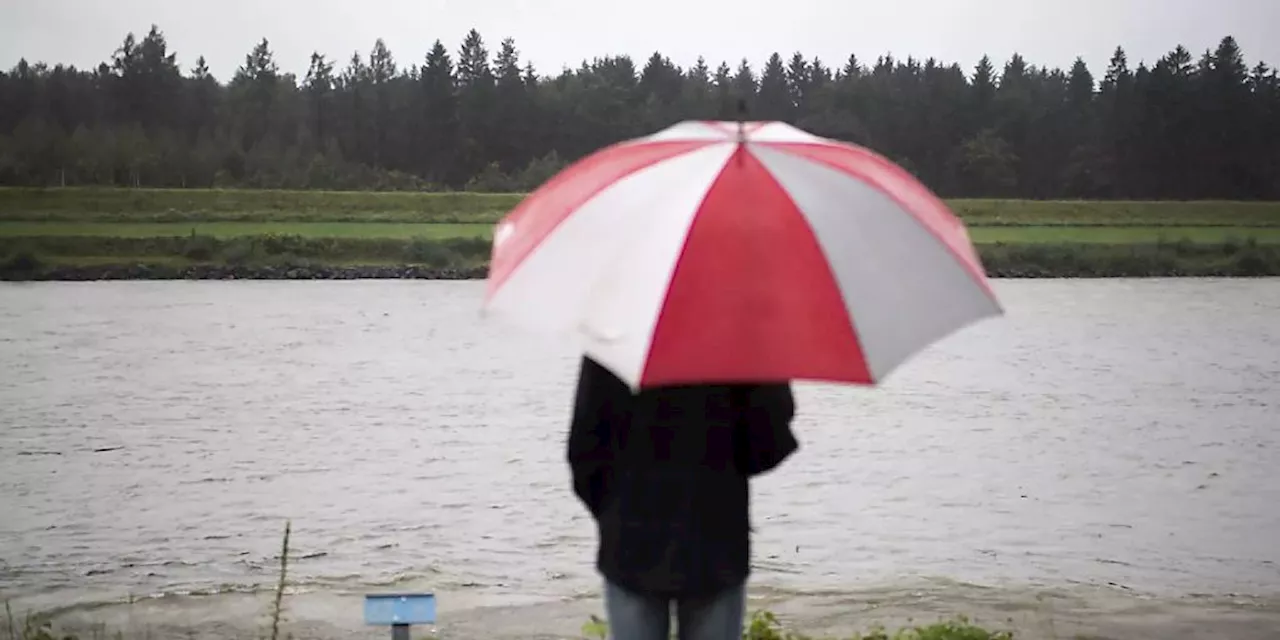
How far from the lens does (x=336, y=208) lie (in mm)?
45125

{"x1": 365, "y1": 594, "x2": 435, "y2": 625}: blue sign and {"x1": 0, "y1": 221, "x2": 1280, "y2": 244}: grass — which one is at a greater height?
{"x1": 0, "y1": 221, "x2": 1280, "y2": 244}: grass

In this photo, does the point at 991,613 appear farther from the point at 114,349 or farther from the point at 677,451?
the point at 114,349

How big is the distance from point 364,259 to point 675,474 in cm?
3904

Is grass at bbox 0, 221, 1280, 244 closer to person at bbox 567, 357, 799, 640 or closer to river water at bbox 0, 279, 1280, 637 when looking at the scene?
river water at bbox 0, 279, 1280, 637

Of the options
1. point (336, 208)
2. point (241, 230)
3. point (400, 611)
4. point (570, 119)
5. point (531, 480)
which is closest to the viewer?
point (400, 611)

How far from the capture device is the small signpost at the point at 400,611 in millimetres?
4305

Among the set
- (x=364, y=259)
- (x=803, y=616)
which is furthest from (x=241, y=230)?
(x=803, y=616)

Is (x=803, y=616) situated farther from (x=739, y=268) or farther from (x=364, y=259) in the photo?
(x=364, y=259)

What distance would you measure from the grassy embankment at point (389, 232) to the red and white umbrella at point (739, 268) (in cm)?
3302

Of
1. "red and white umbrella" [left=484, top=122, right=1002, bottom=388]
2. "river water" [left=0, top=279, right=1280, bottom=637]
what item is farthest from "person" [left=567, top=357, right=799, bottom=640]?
"river water" [left=0, top=279, right=1280, bottom=637]

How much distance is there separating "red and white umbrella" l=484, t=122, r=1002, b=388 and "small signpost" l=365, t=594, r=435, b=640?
166cm

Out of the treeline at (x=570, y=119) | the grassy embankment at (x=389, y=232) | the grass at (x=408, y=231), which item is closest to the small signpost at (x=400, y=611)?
the treeline at (x=570, y=119)

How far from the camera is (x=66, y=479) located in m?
11.6

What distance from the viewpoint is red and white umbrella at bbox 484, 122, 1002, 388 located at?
2.62 metres
